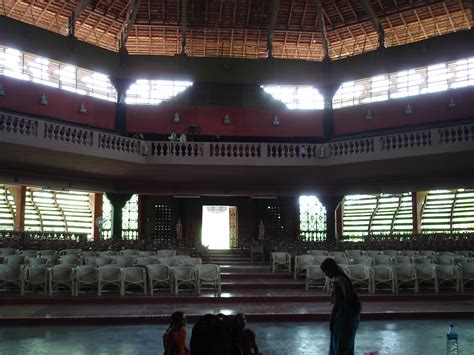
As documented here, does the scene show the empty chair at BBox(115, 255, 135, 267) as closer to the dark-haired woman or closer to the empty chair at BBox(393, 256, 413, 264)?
the empty chair at BBox(393, 256, 413, 264)

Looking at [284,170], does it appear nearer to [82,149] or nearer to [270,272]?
[270,272]

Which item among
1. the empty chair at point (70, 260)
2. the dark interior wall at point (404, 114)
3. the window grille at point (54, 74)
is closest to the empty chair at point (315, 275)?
the empty chair at point (70, 260)

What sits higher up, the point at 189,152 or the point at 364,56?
the point at 364,56

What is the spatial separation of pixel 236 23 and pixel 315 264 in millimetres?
13962

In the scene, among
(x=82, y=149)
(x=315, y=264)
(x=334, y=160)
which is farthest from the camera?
(x=334, y=160)

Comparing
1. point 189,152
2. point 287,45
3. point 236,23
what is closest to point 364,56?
point 287,45

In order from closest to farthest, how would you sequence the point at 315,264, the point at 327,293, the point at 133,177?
the point at 327,293 < the point at 315,264 < the point at 133,177

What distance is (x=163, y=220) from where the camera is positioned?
2670 centimetres

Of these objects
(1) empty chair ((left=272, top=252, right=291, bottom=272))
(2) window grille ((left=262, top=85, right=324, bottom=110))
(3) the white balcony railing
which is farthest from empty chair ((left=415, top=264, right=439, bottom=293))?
(2) window grille ((left=262, top=85, right=324, bottom=110))

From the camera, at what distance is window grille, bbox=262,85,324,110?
80.7ft

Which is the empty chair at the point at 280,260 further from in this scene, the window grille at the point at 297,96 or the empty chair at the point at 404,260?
the window grille at the point at 297,96

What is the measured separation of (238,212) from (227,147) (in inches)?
297

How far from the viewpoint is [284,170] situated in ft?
67.7

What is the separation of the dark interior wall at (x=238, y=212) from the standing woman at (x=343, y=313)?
21.0 meters
